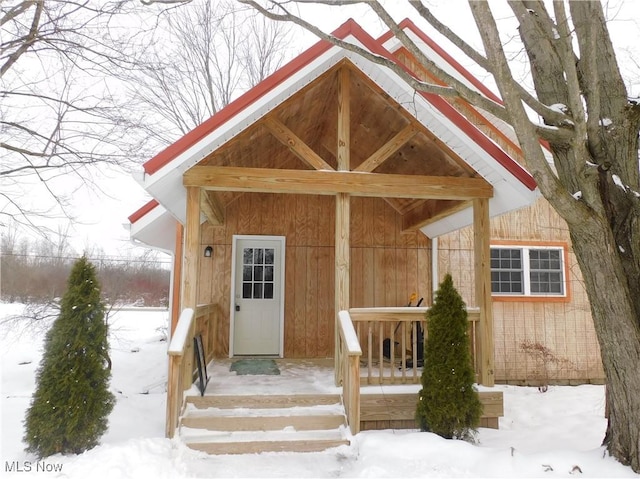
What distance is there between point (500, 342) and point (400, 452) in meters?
4.57

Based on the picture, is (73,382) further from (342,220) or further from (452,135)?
(452,135)

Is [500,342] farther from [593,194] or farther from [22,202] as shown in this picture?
[22,202]

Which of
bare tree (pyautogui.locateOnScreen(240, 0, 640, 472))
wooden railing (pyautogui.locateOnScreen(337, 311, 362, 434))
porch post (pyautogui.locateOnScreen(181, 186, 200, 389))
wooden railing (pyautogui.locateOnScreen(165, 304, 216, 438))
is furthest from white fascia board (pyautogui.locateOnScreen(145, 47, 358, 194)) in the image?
wooden railing (pyautogui.locateOnScreen(337, 311, 362, 434))

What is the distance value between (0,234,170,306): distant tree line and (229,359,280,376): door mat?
16.5 feet

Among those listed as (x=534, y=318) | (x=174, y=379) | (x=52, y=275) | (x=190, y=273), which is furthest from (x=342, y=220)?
(x=52, y=275)

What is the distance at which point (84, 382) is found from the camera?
4113 mm

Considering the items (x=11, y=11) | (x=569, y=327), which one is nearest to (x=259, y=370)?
(x=569, y=327)

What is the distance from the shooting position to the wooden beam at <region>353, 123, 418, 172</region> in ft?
17.0

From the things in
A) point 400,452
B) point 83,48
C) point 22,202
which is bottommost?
point 400,452

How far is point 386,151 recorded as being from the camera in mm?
5234

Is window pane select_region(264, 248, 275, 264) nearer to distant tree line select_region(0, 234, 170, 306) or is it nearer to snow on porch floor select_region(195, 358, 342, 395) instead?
snow on porch floor select_region(195, 358, 342, 395)

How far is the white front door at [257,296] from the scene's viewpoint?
7613 millimetres

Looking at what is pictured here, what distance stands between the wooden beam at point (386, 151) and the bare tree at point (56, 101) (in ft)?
15.6

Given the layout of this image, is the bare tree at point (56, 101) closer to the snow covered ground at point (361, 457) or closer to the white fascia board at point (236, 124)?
the white fascia board at point (236, 124)
